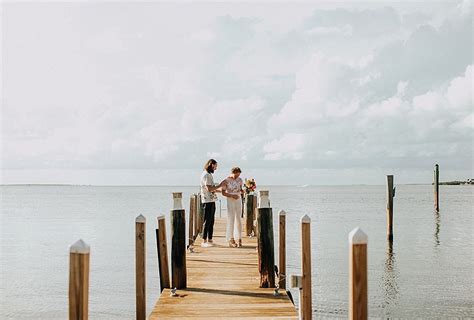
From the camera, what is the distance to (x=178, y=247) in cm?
897

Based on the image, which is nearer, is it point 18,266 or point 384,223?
point 18,266

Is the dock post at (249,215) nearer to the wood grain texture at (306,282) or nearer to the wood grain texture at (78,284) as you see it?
the wood grain texture at (306,282)

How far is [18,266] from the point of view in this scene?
21016mm

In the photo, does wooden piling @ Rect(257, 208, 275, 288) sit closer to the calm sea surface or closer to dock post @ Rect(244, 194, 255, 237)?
the calm sea surface

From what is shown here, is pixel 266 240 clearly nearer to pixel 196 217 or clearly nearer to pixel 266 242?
pixel 266 242

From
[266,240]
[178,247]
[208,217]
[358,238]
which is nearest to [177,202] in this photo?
[178,247]

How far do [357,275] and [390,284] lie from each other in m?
12.2

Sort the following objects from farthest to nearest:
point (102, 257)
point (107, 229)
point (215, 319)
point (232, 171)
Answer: point (107, 229), point (102, 257), point (232, 171), point (215, 319)

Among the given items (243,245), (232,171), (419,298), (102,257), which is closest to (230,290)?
(232,171)

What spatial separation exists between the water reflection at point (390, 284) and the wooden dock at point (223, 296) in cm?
394

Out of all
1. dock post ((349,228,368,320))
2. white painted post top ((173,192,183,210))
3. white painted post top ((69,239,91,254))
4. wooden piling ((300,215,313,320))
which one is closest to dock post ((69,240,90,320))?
white painted post top ((69,239,91,254))

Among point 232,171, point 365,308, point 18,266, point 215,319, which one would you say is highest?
point 232,171

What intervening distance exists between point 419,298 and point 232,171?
19.8ft

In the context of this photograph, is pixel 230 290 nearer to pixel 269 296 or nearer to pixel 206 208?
pixel 269 296
